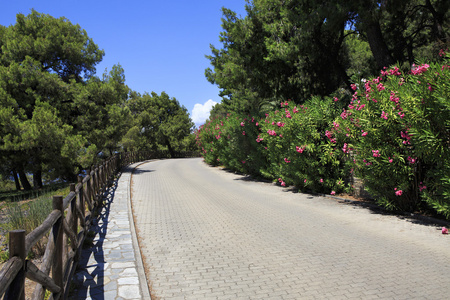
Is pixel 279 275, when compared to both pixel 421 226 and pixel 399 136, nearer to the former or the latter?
pixel 421 226

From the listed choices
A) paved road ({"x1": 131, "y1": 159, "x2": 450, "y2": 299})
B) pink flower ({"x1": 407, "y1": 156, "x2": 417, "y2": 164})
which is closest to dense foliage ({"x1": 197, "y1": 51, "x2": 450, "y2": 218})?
pink flower ({"x1": 407, "y1": 156, "x2": 417, "y2": 164})

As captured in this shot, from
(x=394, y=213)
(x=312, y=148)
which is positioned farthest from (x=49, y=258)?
(x=312, y=148)

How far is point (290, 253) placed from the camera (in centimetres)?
581

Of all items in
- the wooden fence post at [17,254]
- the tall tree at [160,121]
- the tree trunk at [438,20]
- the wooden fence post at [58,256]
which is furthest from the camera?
the tall tree at [160,121]

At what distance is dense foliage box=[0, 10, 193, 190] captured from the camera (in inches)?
736

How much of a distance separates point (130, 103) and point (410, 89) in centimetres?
5024

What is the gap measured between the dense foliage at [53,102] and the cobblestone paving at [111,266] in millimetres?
12764

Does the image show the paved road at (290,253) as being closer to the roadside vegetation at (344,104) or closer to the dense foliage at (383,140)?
the dense foliage at (383,140)

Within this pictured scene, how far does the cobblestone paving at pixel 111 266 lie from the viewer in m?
4.42

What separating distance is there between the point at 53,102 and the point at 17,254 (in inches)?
872

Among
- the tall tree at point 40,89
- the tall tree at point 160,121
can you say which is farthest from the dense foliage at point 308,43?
the tall tree at point 160,121

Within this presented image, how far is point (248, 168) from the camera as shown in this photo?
63.6 ft

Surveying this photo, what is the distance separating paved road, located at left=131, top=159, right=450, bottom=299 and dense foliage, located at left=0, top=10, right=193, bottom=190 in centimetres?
1189

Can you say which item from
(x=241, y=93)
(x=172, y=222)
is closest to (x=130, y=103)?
(x=241, y=93)
